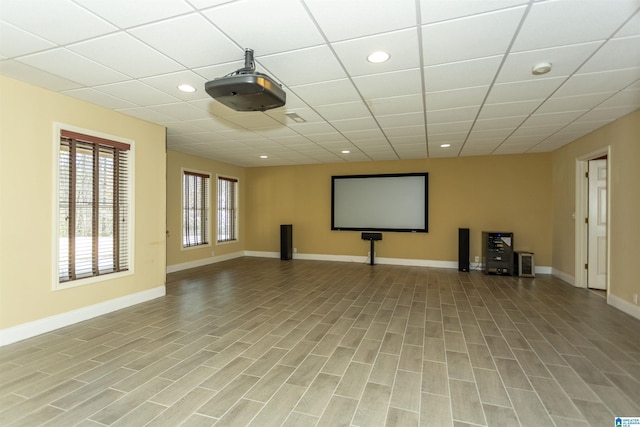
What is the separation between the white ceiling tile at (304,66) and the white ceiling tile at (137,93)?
1.49 m

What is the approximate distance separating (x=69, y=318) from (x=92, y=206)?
1.38 metres

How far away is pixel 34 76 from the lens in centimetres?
305

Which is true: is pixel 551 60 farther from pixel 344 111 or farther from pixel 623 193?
pixel 623 193

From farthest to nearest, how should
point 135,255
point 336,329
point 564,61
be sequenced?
point 135,255, point 336,329, point 564,61

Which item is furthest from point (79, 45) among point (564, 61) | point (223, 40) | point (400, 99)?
point (564, 61)

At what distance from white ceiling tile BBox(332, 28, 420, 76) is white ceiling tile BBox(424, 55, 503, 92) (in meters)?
0.28

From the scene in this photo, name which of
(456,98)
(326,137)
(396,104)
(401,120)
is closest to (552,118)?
(456,98)

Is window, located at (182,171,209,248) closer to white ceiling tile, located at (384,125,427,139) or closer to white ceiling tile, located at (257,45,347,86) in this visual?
white ceiling tile, located at (384,125,427,139)

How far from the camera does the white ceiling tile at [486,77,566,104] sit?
10.1 ft

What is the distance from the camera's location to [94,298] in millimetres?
3891

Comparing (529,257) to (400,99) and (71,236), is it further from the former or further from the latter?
(71,236)

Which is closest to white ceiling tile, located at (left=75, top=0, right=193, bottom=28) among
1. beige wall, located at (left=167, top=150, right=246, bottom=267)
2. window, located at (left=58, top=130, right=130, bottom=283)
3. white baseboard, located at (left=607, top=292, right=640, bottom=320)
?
window, located at (left=58, top=130, right=130, bottom=283)

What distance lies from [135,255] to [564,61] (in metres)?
5.53

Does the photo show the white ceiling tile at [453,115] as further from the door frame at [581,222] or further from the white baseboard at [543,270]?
the white baseboard at [543,270]
